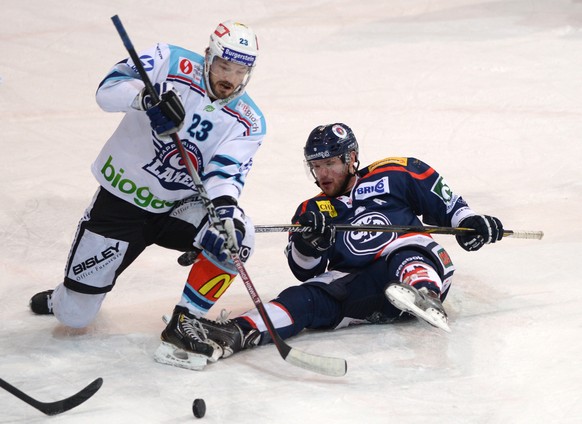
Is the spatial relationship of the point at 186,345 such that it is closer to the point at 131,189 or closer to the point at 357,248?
the point at 131,189

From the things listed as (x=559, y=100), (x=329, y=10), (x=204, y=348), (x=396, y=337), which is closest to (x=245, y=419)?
(x=204, y=348)

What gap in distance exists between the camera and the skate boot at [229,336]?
375 centimetres

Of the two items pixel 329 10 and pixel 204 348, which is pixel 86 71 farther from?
pixel 204 348

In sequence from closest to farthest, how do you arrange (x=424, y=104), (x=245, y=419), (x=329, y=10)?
1. (x=245, y=419)
2. (x=424, y=104)
3. (x=329, y=10)

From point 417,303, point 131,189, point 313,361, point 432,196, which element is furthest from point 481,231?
point 131,189

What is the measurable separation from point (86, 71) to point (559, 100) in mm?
3455

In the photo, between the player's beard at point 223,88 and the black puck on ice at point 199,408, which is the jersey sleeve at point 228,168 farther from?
the black puck on ice at point 199,408

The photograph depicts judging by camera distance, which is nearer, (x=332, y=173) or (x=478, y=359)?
(x=478, y=359)

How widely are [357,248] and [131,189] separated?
3.15ft

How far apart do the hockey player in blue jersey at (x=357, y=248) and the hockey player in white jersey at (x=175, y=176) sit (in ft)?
0.69

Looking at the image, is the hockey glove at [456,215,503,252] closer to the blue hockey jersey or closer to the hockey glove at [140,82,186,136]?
the blue hockey jersey

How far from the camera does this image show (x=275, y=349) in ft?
12.7

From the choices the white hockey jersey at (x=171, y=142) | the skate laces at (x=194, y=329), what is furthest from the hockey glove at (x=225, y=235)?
the skate laces at (x=194, y=329)

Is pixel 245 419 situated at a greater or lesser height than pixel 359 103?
lesser
